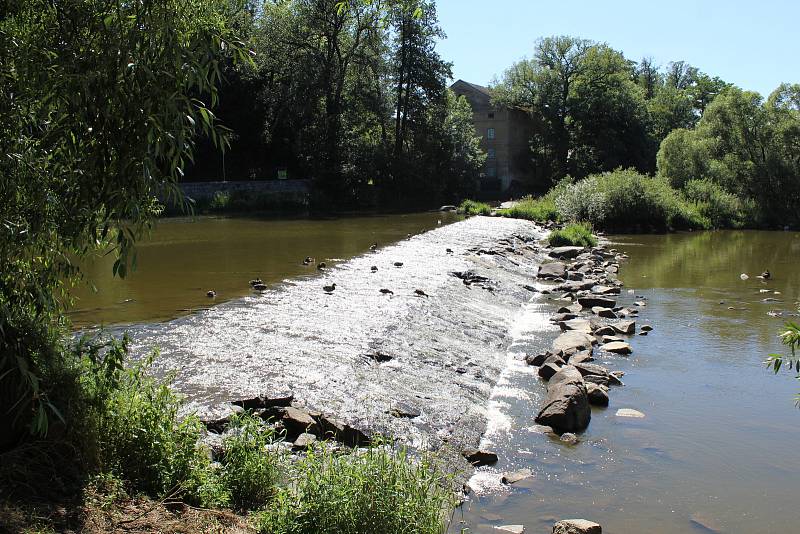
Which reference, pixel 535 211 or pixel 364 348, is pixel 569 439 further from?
pixel 535 211

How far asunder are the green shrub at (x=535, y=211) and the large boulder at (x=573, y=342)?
90.6 ft

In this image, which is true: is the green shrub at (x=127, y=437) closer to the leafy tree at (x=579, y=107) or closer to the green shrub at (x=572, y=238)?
the green shrub at (x=572, y=238)

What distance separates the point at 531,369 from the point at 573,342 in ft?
5.81

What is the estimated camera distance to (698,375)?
40.1 feet

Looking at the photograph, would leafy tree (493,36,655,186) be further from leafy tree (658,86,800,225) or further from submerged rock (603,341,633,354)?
submerged rock (603,341,633,354)

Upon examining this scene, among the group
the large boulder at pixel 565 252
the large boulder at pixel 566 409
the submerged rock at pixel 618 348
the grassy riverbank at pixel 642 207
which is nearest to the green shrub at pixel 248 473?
the large boulder at pixel 566 409

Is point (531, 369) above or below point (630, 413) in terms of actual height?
above

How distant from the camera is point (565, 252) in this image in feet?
92.6

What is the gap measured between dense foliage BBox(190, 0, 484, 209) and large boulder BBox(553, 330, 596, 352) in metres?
35.5

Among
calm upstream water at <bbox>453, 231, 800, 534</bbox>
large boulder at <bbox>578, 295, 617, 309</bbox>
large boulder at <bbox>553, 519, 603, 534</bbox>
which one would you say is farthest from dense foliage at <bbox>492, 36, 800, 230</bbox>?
large boulder at <bbox>553, 519, 603, 534</bbox>

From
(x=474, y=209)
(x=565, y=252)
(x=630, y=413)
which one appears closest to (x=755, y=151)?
(x=474, y=209)

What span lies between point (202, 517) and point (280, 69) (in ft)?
151

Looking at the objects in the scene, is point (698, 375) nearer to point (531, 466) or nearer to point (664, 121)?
point (531, 466)

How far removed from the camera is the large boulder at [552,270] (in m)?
23.0
